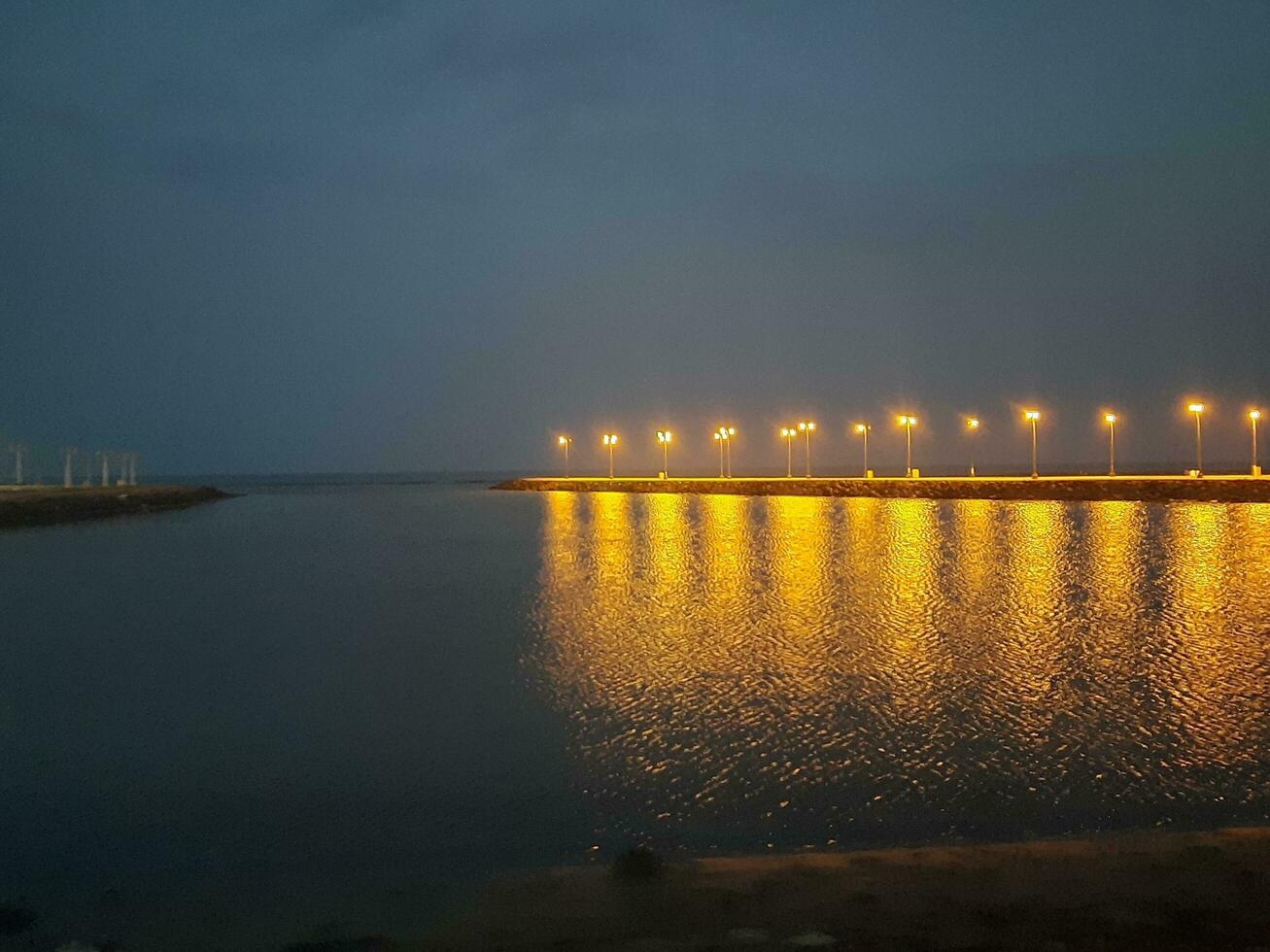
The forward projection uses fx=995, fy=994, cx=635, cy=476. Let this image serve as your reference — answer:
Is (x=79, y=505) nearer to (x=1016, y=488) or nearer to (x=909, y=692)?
(x=1016, y=488)

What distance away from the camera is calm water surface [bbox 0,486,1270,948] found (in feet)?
21.2

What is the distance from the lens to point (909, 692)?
10.2 m

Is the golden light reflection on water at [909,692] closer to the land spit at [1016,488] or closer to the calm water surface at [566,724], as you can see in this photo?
the calm water surface at [566,724]

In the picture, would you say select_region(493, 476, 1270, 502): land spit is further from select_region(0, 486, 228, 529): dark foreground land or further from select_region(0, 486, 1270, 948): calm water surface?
select_region(0, 486, 228, 529): dark foreground land

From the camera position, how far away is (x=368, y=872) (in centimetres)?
615

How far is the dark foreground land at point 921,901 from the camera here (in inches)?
184

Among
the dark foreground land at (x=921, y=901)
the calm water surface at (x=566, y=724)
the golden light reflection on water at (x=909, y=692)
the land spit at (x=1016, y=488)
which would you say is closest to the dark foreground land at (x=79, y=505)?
the calm water surface at (x=566, y=724)

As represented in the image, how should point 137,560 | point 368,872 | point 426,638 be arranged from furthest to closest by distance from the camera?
point 137,560 < point 426,638 < point 368,872

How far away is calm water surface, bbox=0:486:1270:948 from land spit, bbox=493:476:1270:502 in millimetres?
29913

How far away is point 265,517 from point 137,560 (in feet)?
76.4

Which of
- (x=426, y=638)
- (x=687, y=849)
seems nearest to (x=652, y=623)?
(x=426, y=638)

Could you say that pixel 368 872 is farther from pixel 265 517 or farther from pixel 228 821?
pixel 265 517

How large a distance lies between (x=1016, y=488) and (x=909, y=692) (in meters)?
49.1

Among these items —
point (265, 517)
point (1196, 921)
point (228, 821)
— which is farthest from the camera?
point (265, 517)
